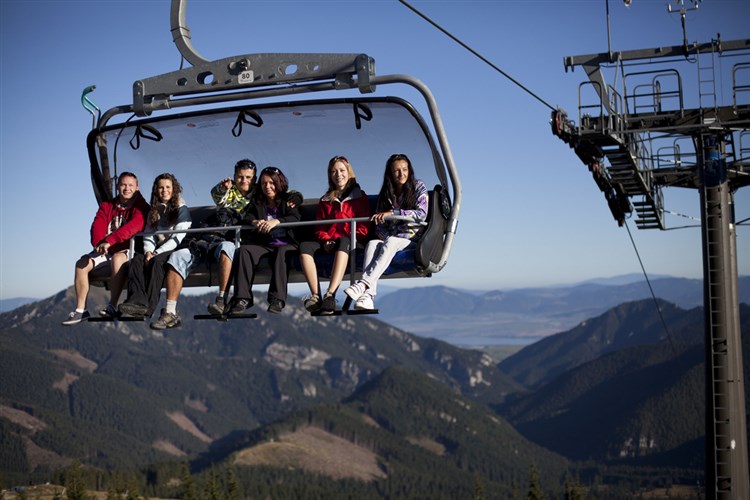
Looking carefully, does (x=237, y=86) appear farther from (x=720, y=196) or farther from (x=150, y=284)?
(x=720, y=196)

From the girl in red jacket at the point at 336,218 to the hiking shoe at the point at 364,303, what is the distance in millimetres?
628

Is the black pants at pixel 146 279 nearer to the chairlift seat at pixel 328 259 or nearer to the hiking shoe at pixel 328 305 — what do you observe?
the chairlift seat at pixel 328 259

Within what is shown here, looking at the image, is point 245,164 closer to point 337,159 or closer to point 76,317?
point 337,159

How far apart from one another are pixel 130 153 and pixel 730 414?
16616 millimetres

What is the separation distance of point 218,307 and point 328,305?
1.29m

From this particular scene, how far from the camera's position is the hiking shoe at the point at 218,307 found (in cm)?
1330

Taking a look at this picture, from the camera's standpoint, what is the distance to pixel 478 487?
7131 inches

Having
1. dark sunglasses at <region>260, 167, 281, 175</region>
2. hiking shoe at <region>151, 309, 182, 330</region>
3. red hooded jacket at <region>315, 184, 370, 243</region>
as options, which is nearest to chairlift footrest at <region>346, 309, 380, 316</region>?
red hooded jacket at <region>315, 184, 370, 243</region>

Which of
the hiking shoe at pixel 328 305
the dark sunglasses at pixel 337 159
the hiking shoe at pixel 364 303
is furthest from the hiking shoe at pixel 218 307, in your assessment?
the dark sunglasses at pixel 337 159

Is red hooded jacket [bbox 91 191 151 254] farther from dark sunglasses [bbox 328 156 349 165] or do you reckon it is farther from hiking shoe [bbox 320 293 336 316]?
hiking shoe [bbox 320 293 336 316]

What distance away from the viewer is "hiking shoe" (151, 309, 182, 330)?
524 inches

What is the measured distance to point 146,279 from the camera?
14305 millimetres

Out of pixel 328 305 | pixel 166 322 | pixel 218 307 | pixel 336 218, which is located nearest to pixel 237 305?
pixel 218 307

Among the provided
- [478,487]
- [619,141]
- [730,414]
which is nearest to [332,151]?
[619,141]
